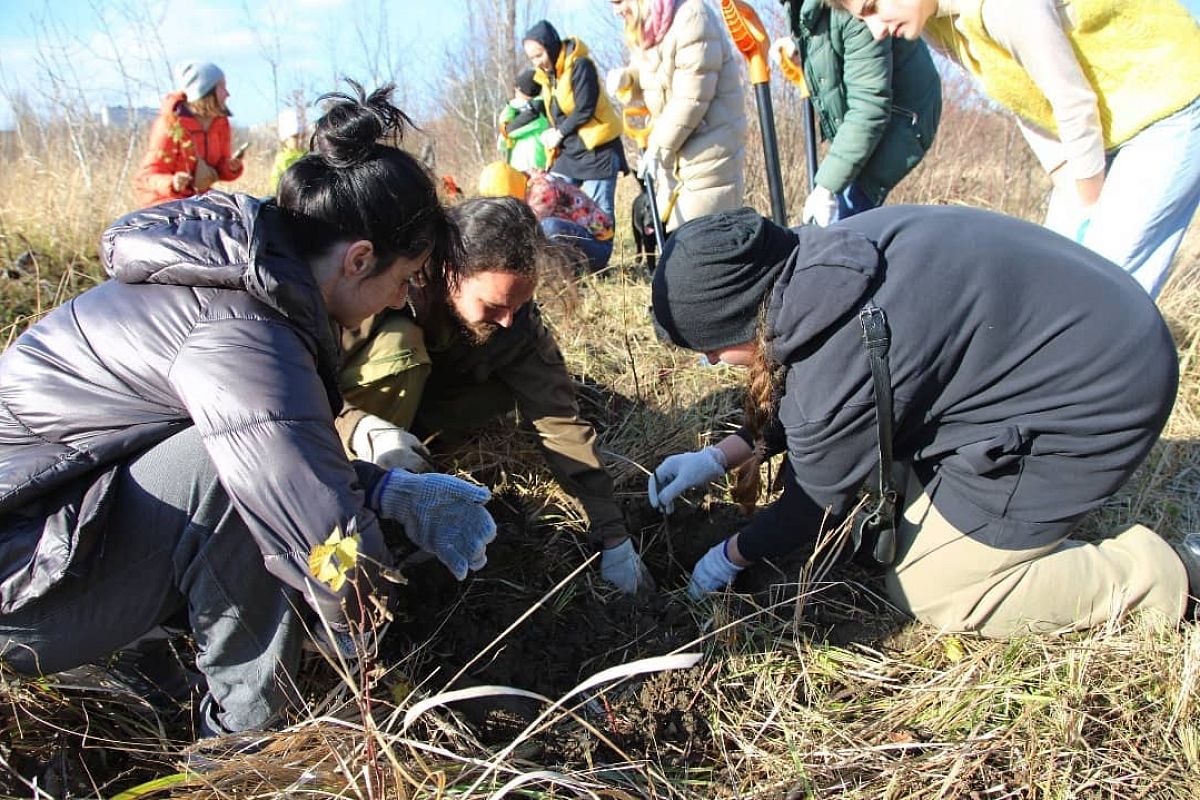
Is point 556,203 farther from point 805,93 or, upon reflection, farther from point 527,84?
point 527,84

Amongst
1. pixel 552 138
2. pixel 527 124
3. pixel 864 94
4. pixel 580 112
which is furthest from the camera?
pixel 527 124

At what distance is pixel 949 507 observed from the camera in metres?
1.99

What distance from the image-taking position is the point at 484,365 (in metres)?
2.34

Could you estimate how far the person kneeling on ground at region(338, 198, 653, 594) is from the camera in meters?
2.02

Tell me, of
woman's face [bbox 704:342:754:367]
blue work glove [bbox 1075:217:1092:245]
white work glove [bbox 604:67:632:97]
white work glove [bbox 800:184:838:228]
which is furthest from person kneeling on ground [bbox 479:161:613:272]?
woman's face [bbox 704:342:754:367]

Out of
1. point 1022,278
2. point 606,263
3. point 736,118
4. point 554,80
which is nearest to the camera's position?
point 1022,278

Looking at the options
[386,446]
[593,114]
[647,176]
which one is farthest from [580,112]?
[386,446]

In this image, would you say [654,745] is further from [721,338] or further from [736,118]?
[736,118]

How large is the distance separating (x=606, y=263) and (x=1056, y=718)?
3693 mm

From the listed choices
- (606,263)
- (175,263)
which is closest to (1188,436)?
(606,263)

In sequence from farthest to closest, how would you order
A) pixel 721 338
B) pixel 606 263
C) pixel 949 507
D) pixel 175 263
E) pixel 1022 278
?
pixel 606 263 < pixel 949 507 < pixel 721 338 < pixel 1022 278 < pixel 175 263

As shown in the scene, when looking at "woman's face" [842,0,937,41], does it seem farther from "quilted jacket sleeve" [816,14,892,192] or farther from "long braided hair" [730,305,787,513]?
"long braided hair" [730,305,787,513]

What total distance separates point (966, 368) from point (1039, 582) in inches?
27.1

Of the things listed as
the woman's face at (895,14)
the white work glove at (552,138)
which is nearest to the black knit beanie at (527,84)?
the white work glove at (552,138)
